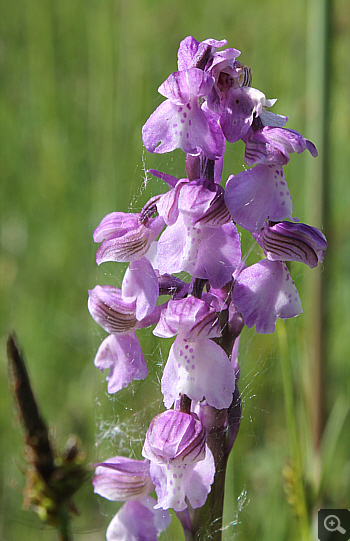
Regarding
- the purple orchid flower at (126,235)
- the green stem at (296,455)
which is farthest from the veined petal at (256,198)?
the green stem at (296,455)

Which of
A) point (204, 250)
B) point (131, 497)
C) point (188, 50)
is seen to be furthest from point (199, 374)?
point (188, 50)

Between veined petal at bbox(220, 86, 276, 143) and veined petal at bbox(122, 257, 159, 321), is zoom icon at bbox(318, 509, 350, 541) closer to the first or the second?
veined petal at bbox(122, 257, 159, 321)

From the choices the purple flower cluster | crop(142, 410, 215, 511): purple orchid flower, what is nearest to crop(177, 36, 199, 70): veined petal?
the purple flower cluster

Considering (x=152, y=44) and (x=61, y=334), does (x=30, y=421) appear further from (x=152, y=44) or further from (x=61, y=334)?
(x=152, y=44)

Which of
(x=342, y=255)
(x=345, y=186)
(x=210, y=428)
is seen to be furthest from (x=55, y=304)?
(x=210, y=428)

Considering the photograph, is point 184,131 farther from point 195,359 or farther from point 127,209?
point 127,209

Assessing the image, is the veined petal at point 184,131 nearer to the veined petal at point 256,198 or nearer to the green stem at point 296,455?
the veined petal at point 256,198

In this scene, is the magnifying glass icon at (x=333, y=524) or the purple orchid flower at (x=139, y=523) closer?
the purple orchid flower at (x=139, y=523)
